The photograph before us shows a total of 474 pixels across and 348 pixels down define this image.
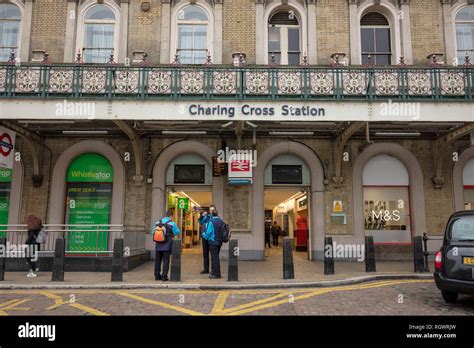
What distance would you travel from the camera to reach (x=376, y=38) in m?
15.3

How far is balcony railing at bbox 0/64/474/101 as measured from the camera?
11.6m

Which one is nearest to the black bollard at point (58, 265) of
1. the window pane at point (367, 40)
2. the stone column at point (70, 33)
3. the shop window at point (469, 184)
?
the stone column at point (70, 33)

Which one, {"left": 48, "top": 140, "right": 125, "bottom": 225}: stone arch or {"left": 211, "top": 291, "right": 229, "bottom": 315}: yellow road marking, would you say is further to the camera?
{"left": 48, "top": 140, "right": 125, "bottom": 225}: stone arch

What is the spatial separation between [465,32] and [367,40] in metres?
3.70

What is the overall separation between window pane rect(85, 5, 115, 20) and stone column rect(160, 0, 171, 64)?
2048mm

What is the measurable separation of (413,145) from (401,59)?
3.18m

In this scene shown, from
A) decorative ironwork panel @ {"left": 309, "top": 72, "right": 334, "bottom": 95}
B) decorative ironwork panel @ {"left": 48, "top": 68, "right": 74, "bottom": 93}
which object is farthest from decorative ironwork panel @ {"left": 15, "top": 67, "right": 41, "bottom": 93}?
decorative ironwork panel @ {"left": 309, "top": 72, "right": 334, "bottom": 95}

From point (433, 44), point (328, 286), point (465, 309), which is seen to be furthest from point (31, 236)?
point (433, 44)

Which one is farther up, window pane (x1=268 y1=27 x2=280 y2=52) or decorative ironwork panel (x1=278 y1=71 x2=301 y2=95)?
window pane (x1=268 y1=27 x2=280 y2=52)

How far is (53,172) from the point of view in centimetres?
1407

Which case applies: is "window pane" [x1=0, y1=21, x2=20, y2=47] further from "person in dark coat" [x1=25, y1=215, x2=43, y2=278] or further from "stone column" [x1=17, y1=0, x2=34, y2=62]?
"person in dark coat" [x1=25, y1=215, x2=43, y2=278]

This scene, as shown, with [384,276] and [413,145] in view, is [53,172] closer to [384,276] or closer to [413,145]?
[384,276]

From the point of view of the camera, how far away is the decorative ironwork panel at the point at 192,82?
11742 mm

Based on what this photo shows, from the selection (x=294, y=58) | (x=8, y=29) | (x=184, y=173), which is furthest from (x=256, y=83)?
(x=8, y=29)
